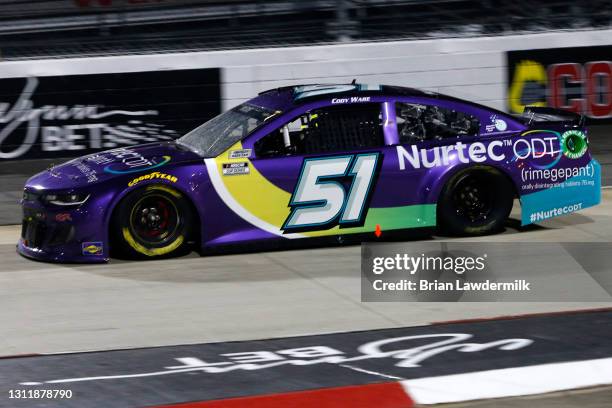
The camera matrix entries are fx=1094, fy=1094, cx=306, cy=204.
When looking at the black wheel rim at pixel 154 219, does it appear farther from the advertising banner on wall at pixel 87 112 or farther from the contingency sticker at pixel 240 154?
the advertising banner on wall at pixel 87 112

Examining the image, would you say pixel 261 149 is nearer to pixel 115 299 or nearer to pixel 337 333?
pixel 115 299

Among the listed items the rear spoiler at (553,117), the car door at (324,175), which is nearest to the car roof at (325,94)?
the car door at (324,175)

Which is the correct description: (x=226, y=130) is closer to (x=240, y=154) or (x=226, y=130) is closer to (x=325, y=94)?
(x=240, y=154)

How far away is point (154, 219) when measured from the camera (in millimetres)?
8703

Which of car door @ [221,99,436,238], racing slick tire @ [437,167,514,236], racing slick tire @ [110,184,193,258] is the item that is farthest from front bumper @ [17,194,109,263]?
racing slick tire @ [437,167,514,236]

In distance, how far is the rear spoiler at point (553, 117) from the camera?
31.5 ft

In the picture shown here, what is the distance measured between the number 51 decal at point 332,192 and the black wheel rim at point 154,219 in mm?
922

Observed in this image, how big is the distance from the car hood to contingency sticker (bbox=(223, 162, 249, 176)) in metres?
0.25

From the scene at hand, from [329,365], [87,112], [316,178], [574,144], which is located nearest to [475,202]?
[574,144]

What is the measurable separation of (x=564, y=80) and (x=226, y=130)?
21.2ft

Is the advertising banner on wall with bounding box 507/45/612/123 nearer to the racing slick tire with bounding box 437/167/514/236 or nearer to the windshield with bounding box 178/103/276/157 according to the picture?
the racing slick tire with bounding box 437/167/514/236

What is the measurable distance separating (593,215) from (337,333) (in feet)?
15.4

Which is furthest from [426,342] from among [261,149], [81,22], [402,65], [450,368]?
[81,22]

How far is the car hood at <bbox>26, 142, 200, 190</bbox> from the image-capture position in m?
8.54
